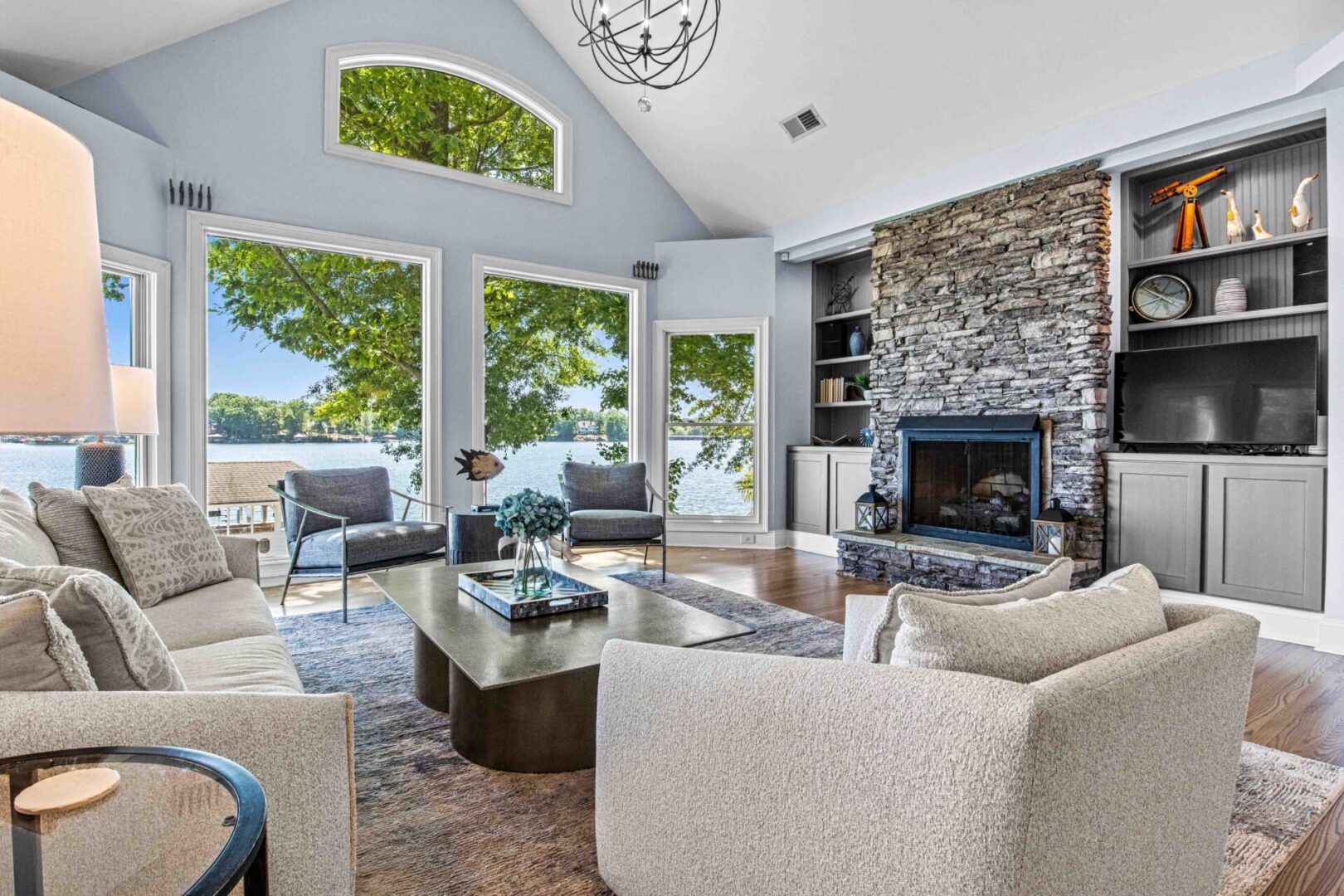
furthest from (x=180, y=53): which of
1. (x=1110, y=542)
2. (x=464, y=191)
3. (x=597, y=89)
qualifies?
(x=1110, y=542)

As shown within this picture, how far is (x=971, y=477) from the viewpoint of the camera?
190 inches

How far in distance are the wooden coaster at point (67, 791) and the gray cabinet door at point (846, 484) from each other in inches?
207

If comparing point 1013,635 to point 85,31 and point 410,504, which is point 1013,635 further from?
point 85,31

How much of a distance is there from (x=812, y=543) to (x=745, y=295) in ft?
7.37

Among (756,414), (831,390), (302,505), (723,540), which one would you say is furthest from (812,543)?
(302,505)

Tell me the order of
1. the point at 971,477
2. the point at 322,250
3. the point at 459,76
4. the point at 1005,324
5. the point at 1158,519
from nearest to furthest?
the point at 1158,519 → the point at 1005,324 → the point at 322,250 → the point at 971,477 → the point at 459,76

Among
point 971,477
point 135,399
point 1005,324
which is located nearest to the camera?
point 135,399

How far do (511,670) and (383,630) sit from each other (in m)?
Result: 2.00

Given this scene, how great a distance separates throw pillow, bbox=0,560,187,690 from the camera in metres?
1.22

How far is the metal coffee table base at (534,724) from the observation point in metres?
2.11

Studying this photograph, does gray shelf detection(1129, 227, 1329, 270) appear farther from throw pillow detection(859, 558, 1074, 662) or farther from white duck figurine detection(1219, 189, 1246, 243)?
throw pillow detection(859, 558, 1074, 662)

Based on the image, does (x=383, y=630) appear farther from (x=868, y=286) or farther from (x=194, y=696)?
(x=868, y=286)

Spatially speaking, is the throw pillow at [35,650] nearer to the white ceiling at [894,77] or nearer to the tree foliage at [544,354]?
the tree foliage at [544,354]

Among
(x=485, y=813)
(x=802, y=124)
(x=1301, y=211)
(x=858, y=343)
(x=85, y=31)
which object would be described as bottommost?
(x=485, y=813)
